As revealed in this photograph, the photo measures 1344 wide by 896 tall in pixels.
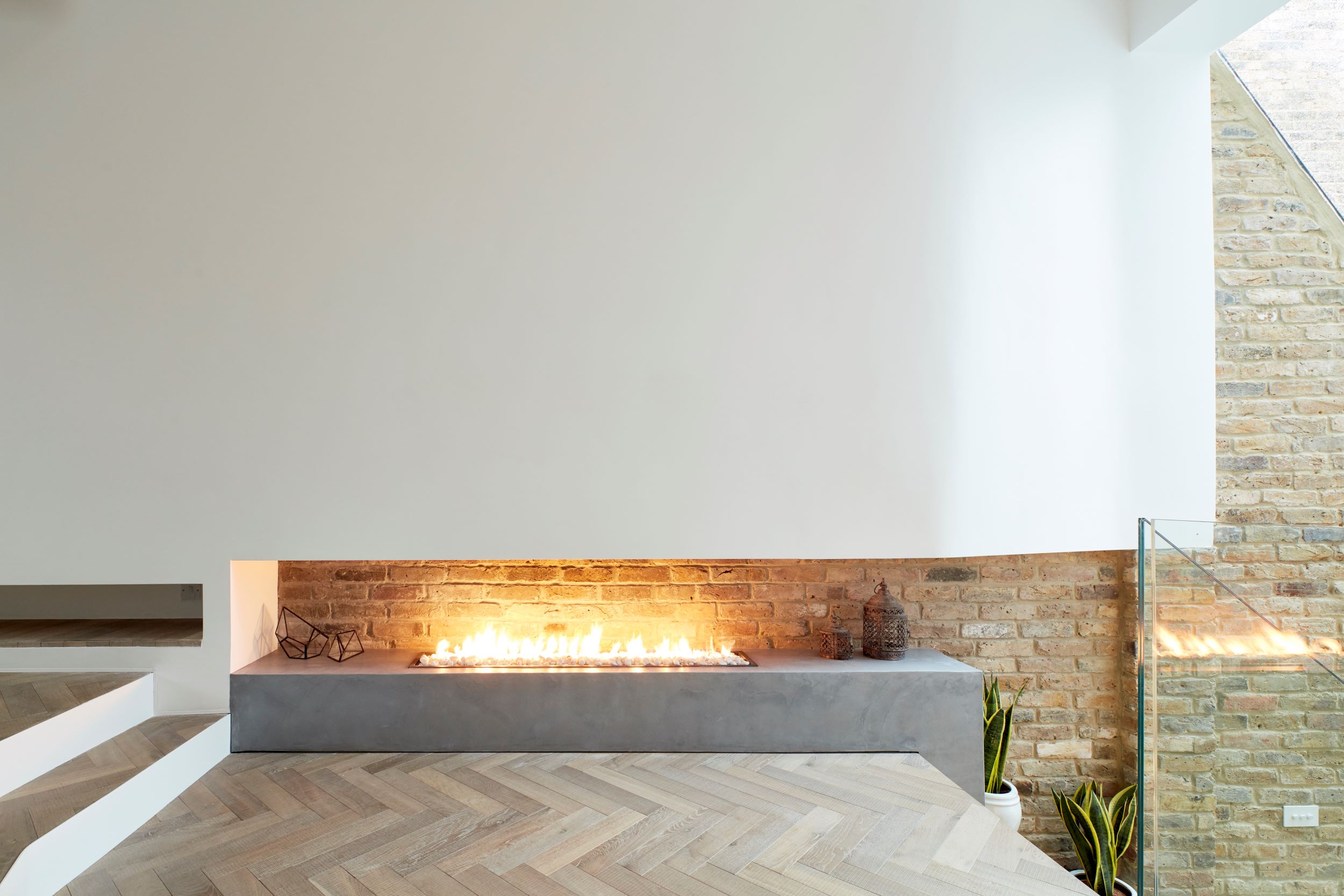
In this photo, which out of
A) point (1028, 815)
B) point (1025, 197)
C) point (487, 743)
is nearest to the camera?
point (487, 743)

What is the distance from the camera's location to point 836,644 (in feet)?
10.9

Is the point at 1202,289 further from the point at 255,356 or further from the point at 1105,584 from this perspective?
the point at 255,356

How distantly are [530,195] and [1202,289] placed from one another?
3.05 m

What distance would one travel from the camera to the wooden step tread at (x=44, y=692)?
256cm

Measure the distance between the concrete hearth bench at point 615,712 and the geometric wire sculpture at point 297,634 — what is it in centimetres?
34

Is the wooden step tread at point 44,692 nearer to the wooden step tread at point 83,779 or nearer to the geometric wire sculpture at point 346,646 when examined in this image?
the wooden step tread at point 83,779

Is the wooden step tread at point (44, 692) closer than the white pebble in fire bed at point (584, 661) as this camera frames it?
Yes

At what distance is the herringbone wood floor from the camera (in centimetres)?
213

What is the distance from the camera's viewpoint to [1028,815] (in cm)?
373

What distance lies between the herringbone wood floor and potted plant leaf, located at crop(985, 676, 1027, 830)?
1.76 ft

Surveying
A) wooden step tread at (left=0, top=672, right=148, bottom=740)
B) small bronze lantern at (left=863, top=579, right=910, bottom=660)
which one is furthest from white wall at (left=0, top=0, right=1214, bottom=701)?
wooden step tread at (left=0, top=672, right=148, bottom=740)

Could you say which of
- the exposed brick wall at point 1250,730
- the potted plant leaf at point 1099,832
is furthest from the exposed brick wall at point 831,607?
the exposed brick wall at point 1250,730

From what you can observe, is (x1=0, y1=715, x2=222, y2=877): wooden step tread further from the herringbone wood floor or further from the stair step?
the herringbone wood floor

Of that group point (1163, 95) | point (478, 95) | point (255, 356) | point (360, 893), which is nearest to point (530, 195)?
point (478, 95)
